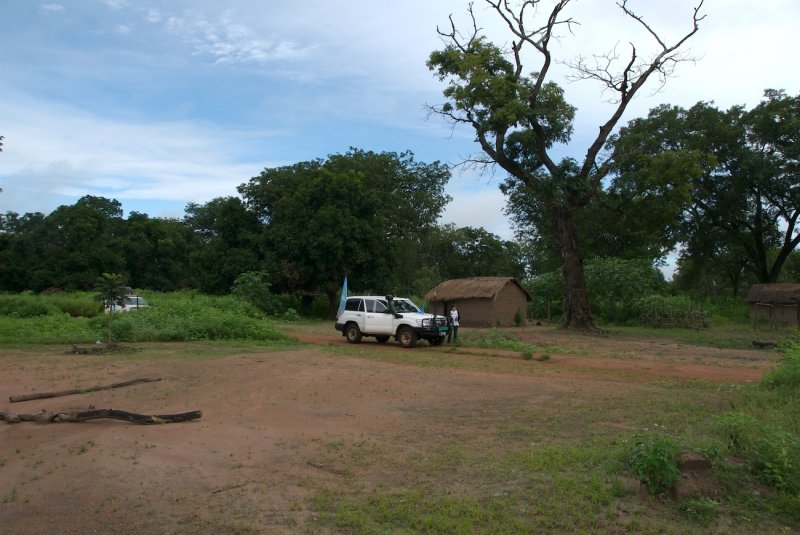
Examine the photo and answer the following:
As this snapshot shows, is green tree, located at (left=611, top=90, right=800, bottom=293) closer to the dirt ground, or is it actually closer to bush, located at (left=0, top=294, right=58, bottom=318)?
the dirt ground

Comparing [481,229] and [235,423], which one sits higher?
[481,229]

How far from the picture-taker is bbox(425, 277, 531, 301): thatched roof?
125 feet

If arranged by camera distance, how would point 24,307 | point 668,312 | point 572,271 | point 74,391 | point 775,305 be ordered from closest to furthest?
1. point 74,391
2. point 572,271
3. point 24,307
4. point 775,305
5. point 668,312

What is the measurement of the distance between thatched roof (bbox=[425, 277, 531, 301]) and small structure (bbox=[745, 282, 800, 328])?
13110 millimetres

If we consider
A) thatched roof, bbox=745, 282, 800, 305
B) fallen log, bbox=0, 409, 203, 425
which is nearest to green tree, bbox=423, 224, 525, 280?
thatched roof, bbox=745, 282, 800, 305

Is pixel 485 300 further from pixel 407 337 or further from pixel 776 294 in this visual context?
pixel 776 294

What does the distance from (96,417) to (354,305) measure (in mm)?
16198

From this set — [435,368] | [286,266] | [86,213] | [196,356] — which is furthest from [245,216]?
[435,368]

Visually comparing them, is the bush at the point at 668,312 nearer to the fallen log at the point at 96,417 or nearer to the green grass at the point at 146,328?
the green grass at the point at 146,328

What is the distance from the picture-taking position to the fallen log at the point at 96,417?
8.73 metres

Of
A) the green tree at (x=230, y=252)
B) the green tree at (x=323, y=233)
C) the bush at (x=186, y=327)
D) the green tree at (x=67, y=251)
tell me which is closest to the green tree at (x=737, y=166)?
the green tree at (x=323, y=233)

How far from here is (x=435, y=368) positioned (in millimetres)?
16375

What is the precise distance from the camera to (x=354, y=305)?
977 inches

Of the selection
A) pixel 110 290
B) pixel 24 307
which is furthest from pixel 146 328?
pixel 24 307
